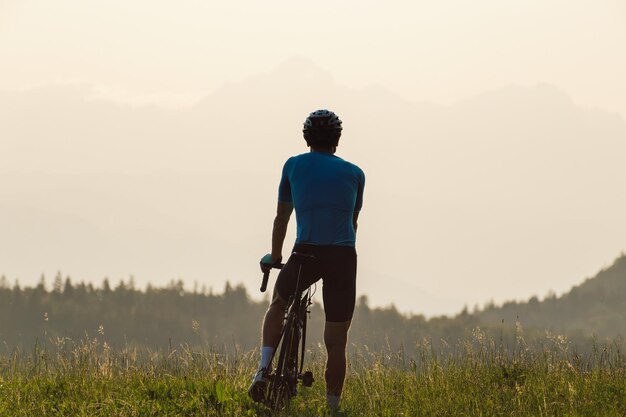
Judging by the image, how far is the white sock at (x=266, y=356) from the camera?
8.91 m

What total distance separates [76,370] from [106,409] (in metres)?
2.06

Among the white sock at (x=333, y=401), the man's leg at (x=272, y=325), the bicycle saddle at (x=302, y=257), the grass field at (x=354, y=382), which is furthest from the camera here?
the grass field at (x=354, y=382)

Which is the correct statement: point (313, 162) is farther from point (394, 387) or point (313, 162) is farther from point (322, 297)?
point (394, 387)

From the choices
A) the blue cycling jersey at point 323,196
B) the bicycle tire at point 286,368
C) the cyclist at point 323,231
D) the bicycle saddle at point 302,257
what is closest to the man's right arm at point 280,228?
the cyclist at point 323,231

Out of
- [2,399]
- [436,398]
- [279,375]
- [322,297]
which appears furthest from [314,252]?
[2,399]

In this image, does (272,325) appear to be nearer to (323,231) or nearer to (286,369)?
(286,369)

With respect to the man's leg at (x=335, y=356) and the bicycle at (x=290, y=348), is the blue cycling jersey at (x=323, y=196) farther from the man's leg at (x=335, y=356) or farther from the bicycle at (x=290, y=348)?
the man's leg at (x=335, y=356)

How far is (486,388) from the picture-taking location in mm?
10344

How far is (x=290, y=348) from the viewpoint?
362 inches

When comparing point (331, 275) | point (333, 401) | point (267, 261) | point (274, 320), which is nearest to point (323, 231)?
point (331, 275)

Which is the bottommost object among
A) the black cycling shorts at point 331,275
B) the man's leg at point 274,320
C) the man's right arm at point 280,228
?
the man's leg at point 274,320

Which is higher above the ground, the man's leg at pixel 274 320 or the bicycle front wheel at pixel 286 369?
the man's leg at pixel 274 320

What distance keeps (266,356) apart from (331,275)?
3.06 ft

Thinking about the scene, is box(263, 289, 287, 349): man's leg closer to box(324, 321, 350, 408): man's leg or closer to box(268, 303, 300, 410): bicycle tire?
box(268, 303, 300, 410): bicycle tire
